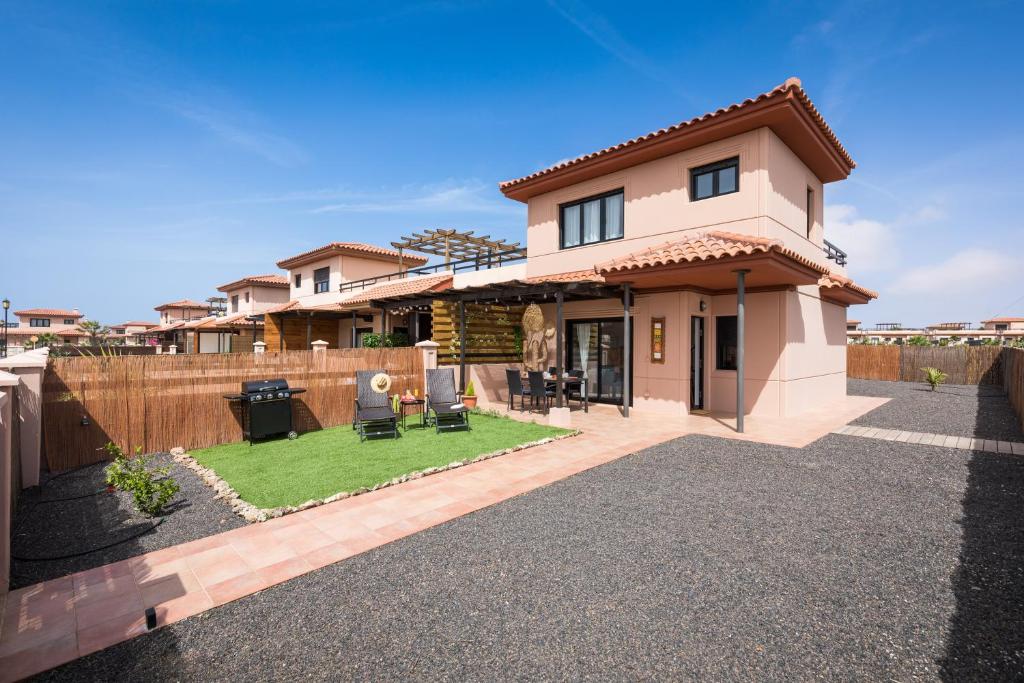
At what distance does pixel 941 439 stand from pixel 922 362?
16771 mm

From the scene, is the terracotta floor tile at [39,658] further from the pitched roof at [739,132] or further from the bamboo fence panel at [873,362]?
the bamboo fence panel at [873,362]

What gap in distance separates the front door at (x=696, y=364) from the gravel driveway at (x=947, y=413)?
11.0ft

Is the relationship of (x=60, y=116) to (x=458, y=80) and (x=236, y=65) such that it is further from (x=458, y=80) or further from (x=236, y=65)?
(x=458, y=80)

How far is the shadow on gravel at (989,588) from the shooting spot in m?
2.56

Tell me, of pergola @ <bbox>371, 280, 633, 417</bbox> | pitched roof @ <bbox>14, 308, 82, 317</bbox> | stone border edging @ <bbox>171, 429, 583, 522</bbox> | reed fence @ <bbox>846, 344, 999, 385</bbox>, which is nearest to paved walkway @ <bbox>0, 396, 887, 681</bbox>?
stone border edging @ <bbox>171, 429, 583, 522</bbox>

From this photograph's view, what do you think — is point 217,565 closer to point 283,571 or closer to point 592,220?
point 283,571

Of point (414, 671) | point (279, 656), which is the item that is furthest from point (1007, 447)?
point (279, 656)

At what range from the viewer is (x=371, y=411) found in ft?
29.2

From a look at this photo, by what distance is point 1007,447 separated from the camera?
7.50 meters

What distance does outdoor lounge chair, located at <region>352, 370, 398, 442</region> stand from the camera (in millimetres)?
8656

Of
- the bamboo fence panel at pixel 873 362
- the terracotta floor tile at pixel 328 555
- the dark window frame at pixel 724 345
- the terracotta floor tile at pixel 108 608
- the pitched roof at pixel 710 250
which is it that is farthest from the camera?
the bamboo fence panel at pixel 873 362

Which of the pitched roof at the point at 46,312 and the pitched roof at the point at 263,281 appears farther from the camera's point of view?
the pitched roof at the point at 46,312

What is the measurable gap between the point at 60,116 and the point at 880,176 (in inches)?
862

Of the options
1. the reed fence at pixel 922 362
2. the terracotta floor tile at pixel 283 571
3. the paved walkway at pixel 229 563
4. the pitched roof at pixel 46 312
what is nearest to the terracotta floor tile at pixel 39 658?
the paved walkway at pixel 229 563
